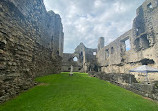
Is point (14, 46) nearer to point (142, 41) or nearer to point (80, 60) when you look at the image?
point (142, 41)

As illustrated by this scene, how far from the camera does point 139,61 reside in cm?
1384

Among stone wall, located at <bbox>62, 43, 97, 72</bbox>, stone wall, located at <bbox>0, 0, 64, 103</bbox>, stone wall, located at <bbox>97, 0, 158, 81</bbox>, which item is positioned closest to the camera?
stone wall, located at <bbox>0, 0, 64, 103</bbox>

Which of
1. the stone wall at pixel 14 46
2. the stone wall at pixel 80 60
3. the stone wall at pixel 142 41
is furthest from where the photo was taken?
the stone wall at pixel 80 60

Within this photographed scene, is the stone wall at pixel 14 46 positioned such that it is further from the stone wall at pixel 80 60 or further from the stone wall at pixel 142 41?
the stone wall at pixel 80 60

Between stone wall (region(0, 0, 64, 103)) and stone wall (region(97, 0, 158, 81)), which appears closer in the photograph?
stone wall (region(0, 0, 64, 103))

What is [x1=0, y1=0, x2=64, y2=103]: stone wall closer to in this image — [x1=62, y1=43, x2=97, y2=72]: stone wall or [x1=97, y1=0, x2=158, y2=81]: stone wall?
[x1=97, y1=0, x2=158, y2=81]: stone wall

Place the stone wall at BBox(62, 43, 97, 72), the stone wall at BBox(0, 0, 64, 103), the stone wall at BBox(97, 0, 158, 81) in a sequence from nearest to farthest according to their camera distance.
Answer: the stone wall at BBox(0, 0, 64, 103)
the stone wall at BBox(97, 0, 158, 81)
the stone wall at BBox(62, 43, 97, 72)

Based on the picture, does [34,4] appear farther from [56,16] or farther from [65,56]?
[65,56]

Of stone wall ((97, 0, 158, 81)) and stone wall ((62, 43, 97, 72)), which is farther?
stone wall ((62, 43, 97, 72))

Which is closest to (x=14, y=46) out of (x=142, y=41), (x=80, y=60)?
(x=142, y=41)

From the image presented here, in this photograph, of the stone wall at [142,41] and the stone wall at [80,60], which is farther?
the stone wall at [80,60]

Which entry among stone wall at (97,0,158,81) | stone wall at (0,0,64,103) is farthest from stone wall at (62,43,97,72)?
stone wall at (0,0,64,103)

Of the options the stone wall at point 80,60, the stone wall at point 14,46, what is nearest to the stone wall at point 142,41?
the stone wall at point 80,60

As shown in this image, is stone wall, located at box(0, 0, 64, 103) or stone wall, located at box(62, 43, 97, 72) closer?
stone wall, located at box(0, 0, 64, 103)
